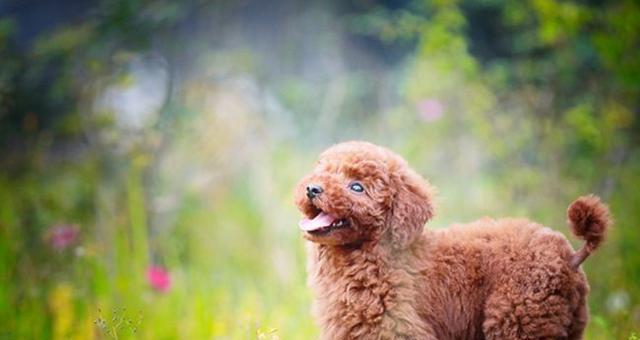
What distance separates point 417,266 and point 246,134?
4014 millimetres

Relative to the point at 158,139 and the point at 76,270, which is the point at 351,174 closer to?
the point at 76,270

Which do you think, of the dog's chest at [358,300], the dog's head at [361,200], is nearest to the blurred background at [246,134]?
the dog's chest at [358,300]

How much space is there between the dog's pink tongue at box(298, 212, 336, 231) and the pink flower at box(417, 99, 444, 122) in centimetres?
416

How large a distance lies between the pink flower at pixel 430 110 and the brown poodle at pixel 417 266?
3.93 m

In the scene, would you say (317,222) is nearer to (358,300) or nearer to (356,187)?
(356,187)

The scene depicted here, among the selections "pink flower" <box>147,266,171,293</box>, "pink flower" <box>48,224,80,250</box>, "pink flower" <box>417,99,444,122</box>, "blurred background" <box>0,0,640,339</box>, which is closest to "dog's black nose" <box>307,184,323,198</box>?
"blurred background" <box>0,0,640,339</box>

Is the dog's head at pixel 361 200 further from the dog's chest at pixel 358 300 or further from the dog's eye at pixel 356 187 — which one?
the dog's chest at pixel 358 300

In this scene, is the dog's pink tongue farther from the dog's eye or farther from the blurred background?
the blurred background

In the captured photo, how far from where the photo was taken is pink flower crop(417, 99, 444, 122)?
754 centimetres

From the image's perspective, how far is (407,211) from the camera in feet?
11.7

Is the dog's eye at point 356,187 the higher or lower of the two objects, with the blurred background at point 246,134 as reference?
lower

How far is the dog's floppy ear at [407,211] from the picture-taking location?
3.55 meters

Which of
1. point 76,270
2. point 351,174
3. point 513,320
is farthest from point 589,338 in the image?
point 76,270

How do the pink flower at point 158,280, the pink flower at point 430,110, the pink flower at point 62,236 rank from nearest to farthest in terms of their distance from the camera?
the pink flower at point 158,280
the pink flower at point 62,236
the pink flower at point 430,110
